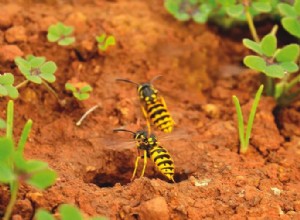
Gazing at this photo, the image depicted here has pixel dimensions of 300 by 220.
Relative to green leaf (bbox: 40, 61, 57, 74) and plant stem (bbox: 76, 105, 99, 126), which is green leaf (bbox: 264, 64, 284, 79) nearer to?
plant stem (bbox: 76, 105, 99, 126)

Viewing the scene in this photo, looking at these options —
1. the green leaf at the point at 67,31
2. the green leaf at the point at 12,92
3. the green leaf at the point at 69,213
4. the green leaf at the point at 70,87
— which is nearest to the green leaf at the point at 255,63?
the green leaf at the point at 70,87

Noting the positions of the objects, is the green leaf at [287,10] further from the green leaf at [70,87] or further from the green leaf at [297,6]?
the green leaf at [70,87]

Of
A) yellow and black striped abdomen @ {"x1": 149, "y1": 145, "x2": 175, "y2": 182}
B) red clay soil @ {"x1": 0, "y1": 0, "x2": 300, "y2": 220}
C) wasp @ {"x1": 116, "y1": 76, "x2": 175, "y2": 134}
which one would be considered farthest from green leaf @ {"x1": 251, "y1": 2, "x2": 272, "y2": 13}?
yellow and black striped abdomen @ {"x1": 149, "y1": 145, "x2": 175, "y2": 182}

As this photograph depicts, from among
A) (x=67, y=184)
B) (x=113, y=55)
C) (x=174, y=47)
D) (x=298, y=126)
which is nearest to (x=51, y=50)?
(x=113, y=55)

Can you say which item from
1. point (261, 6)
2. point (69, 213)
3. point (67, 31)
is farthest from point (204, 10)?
point (69, 213)

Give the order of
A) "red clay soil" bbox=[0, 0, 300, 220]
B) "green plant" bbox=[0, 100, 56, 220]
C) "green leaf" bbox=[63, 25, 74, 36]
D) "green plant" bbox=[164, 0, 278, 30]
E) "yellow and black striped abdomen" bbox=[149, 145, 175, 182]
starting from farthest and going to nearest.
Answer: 1. "green plant" bbox=[164, 0, 278, 30]
2. "green leaf" bbox=[63, 25, 74, 36]
3. "yellow and black striped abdomen" bbox=[149, 145, 175, 182]
4. "red clay soil" bbox=[0, 0, 300, 220]
5. "green plant" bbox=[0, 100, 56, 220]

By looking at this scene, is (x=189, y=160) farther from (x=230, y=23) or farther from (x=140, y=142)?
(x=230, y=23)

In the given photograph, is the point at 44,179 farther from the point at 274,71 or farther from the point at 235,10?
the point at 235,10
